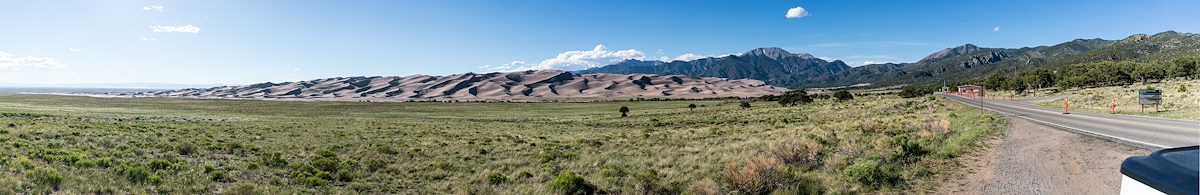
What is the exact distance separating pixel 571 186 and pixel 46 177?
11748 millimetres

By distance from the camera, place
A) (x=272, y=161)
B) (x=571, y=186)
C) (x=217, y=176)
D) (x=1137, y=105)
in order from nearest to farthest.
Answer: (x=571, y=186) < (x=217, y=176) < (x=272, y=161) < (x=1137, y=105)

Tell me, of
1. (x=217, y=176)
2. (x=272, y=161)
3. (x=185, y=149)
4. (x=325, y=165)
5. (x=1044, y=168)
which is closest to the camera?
(x=1044, y=168)

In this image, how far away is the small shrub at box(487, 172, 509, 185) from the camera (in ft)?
47.2

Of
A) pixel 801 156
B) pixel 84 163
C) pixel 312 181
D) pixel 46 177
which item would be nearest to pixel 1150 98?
pixel 801 156

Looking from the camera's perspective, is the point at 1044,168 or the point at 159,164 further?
the point at 159,164

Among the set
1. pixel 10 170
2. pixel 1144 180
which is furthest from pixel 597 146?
pixel 1144 180

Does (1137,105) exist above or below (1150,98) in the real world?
below

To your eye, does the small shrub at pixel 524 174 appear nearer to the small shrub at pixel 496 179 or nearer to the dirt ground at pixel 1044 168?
the small shrub at pixel 496 179

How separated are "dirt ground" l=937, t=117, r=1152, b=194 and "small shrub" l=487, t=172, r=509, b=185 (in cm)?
1038

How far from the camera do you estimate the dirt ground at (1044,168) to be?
7441 mm

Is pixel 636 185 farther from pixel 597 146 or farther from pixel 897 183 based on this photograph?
pixel 597 146

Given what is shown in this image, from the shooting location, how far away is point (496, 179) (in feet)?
47.7

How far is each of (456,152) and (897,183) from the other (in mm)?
16932

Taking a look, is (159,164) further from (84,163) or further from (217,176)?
(217,176)
